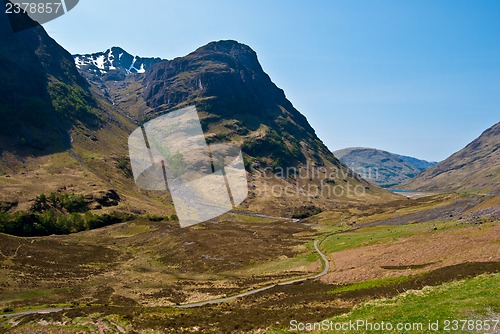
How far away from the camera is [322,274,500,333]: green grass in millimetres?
24266

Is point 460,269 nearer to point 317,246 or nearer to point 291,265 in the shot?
point 291,265

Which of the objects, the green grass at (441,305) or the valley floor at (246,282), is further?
the valley floor at (246,282)

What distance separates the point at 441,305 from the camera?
27.3m

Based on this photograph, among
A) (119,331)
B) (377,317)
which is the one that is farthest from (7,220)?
(377,317)

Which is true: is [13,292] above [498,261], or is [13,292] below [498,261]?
below

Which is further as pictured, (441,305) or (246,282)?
(246,282)

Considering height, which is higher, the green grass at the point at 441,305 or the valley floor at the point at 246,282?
the green grass at the point at 441,305

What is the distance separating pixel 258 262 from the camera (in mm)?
84438

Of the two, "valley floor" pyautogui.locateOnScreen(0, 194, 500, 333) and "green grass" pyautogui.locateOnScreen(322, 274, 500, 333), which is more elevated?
"green grass" pyautogui.locateOnScreen(322, 274, 500, 333)

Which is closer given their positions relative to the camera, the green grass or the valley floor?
the green grass

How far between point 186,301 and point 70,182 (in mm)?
165297

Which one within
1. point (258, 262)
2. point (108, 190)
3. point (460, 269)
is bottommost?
point (258, 262)

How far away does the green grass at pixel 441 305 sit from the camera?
24266 millimetres

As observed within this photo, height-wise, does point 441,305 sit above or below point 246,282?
above
